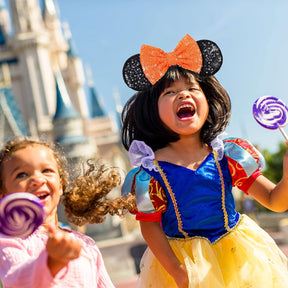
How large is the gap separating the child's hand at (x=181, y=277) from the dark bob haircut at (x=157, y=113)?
604 millimetres

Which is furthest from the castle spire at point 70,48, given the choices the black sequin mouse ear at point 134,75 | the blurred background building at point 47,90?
the black sequin mouse ear at point 134,75

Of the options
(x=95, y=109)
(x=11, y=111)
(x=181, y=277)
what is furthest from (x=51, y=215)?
(x=95, y=109)

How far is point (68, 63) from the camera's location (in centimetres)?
3531

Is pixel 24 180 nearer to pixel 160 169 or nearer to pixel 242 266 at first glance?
pixel 160 169

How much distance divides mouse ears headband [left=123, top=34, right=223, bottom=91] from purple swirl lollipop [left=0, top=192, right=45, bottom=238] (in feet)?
3.43

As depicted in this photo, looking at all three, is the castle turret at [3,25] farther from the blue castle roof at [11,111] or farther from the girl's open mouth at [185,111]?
the girl's open mouth at [185,111]

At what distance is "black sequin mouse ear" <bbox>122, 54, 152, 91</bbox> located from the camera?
227 centimetres

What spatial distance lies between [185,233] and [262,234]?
0.34 metres

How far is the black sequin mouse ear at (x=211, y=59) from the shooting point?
225 centimetres

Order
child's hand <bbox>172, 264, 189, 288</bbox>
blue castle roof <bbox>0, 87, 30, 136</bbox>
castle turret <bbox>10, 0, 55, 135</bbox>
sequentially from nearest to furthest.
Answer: child's hand <bbox>172, 264, 189, 288</bbox>, blue castle roof <bbox>0, 87, 30, 136</bbox>, castle turret <bbox>10, 0, 55, 135</bbox>

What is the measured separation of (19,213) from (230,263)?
38.0 inches

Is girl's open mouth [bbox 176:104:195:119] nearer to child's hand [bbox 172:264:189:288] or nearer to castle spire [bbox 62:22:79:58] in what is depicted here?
child's hand [bbox 172:264:189:288]

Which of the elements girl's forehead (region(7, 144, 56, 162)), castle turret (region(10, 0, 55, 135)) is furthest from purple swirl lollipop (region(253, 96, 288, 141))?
castle turret (region(10, 0, 55, 135))

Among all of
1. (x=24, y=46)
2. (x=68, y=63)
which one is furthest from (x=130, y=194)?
(x=68, y=63)
